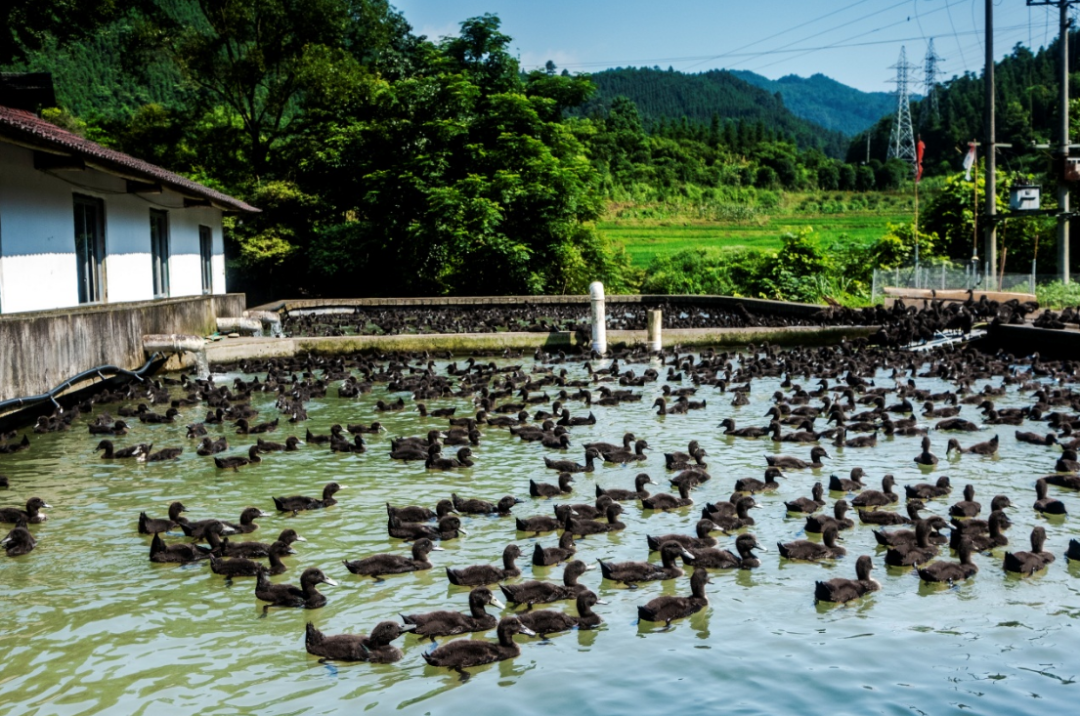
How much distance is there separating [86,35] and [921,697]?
42266mm

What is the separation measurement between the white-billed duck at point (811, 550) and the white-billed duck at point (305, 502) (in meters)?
4.50

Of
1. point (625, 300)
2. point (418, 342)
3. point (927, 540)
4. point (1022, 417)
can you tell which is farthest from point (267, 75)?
point (927, 540)

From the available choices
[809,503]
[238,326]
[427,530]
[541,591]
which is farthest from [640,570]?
[238,326]

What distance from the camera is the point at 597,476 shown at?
11.6m

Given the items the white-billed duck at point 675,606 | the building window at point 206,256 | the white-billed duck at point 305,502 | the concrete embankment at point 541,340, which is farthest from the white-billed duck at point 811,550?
the building window at point 206,256

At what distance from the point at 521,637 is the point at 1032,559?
13.5 ft

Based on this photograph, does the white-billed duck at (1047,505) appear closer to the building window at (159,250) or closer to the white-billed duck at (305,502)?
the white-billed duck at (305,502)

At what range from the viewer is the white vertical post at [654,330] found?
22.9 meters

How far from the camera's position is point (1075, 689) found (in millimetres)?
6020

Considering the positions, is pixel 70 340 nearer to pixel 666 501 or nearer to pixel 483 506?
pixel 483 506

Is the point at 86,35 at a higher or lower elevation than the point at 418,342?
higher

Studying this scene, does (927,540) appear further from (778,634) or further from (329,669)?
(329,669)

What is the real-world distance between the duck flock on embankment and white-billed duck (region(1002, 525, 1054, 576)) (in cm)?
2

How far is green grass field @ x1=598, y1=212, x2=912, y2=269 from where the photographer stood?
181 feet
